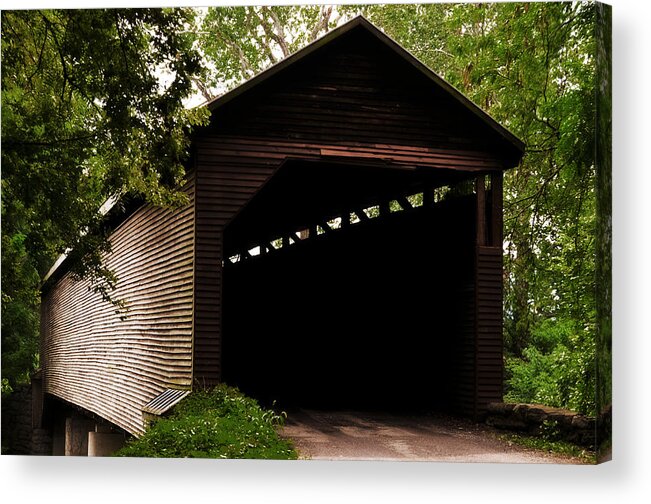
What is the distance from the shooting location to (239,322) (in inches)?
776

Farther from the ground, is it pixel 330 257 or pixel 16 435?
pixel 330 257

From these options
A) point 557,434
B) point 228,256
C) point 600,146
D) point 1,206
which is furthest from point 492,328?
point 228,256

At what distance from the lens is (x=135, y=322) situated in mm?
14070

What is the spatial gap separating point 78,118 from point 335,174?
540 centimetres

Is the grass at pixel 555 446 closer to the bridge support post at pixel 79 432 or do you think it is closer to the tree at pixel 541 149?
the tree at pixel 541 149

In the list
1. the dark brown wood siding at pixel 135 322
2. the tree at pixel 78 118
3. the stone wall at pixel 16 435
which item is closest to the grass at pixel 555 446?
the dark brown wood siding at pixel 135 322

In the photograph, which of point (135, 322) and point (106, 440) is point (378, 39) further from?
point (106, 440)

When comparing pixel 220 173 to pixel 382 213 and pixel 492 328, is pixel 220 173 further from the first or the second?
pixel 382 213

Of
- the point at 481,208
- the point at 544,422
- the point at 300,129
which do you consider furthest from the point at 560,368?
the point at 300,129

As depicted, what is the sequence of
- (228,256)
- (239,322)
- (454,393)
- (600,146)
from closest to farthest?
(600,146)
(454,393)
(239,322)
(228,256)

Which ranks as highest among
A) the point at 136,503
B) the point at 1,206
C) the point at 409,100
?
the point at 409,100

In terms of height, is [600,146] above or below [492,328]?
above

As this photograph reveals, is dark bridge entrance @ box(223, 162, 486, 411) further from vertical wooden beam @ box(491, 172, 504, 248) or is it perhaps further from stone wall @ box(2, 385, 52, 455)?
stone wall @ box(2, 385, 52, 455)

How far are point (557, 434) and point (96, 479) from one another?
194 inches
